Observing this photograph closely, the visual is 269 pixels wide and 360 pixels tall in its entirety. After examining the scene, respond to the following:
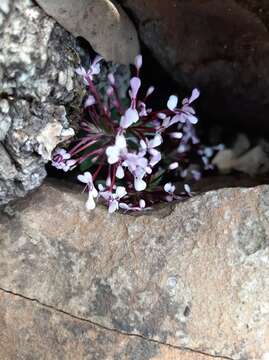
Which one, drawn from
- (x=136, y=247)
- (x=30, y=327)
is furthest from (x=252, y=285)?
(x=30, y=327)

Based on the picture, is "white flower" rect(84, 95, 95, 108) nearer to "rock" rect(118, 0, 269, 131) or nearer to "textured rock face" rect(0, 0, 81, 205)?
"textured rock face" rect(0, 0, 81, 205)

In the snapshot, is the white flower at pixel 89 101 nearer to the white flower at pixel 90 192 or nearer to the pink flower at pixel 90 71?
the pink flower at pixel 90 71

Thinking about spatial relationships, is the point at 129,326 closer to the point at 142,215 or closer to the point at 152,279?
the point at 152,279

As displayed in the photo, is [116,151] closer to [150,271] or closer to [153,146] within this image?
[153,146]

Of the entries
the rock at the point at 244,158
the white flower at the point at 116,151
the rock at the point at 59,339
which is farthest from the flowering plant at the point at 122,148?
the rock at the point at 59,339

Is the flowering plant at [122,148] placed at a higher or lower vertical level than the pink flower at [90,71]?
lower

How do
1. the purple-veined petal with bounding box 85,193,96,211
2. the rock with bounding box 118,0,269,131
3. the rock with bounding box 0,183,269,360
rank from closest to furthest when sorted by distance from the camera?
the rock with bounding box 0,183,269,360 < the purple-veined petal with bounding box 85,193,96,211 < the rock with bounding box 118,0,269,131

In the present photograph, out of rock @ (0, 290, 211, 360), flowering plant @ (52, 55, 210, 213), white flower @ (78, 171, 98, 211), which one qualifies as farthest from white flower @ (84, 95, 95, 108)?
rock @ (0, 290, 211, 360)
